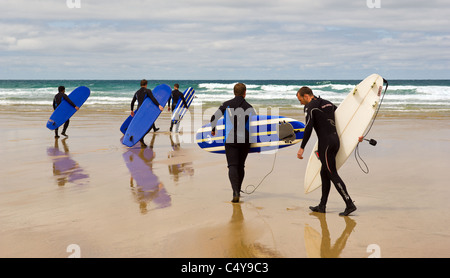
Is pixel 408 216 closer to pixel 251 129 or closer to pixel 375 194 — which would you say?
pixel 375 194

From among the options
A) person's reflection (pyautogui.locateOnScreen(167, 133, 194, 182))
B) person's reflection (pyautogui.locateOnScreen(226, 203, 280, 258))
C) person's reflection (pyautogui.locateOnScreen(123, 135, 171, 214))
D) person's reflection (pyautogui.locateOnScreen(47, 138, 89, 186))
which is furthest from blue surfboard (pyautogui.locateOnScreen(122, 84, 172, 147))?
person's reflection (pyautogui.locateOnScreen(226, 203, 280, 258))

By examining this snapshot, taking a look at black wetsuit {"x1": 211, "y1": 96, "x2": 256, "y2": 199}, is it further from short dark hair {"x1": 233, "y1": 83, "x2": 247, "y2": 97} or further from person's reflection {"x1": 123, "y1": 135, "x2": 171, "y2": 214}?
person's reflection {"x1": 123, "y1": 135, "x2": 171, "y2": 214}

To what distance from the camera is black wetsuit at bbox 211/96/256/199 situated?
19.4 ft

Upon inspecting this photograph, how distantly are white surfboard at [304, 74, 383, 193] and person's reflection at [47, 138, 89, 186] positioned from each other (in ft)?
11.5

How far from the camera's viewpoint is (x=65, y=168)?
8.37 meters

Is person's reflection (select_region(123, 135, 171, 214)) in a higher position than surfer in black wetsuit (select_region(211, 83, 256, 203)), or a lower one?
lower

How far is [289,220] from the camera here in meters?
5.29

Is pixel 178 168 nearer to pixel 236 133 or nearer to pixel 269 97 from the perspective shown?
pixel 236 133

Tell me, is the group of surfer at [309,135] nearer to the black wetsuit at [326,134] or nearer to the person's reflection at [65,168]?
the black wetsuit at [326,134]

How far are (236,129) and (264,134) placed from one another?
55 centimetres

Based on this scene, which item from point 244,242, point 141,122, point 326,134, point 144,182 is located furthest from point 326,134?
point 141,122

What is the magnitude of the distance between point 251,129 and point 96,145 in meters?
6.14

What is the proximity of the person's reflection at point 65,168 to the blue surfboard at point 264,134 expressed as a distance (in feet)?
6.91
